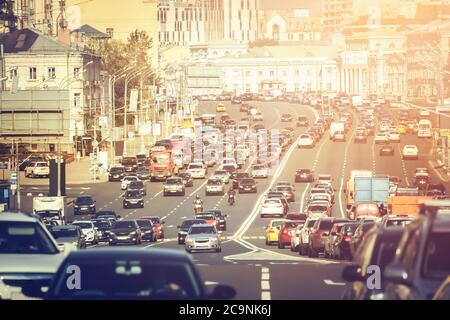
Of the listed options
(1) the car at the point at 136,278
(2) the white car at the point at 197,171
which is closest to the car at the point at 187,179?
(2) the white car at the point at 197,171

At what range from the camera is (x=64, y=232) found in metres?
43.7

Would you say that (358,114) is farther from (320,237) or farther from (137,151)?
(320,237)

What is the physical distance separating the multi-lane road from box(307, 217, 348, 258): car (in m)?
0.52

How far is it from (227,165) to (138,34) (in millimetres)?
86822

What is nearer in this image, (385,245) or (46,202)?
(385,245)

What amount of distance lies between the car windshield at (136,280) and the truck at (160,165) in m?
90.2

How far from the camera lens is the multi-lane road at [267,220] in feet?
92.4

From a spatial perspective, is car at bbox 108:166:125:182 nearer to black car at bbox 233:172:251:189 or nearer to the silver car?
black car at bbox 233:172:251:189

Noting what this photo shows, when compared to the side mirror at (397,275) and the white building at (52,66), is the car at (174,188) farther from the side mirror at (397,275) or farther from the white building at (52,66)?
the side mirror at (397,275)

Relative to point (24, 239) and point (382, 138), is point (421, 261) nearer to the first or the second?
point (24, 239)

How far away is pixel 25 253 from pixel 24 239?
691 mm

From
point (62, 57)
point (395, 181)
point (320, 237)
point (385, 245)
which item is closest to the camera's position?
point (385, 245)

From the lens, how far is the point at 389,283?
570 inches

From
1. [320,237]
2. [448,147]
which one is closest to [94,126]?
[448,147]
